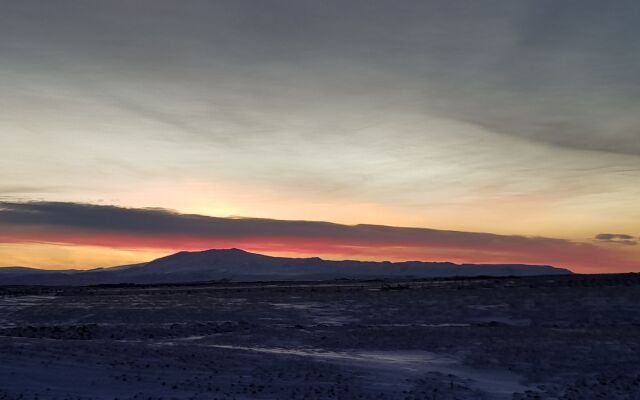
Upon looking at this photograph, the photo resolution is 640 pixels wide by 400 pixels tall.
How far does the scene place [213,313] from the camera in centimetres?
4894

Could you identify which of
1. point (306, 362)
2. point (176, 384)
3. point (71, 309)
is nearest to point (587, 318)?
point (306, 362)

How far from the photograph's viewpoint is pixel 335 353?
28469mm

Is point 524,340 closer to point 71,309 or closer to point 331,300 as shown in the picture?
point 331,300

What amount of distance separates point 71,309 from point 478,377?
130ft

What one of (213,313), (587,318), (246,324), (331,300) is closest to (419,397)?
(246,324)

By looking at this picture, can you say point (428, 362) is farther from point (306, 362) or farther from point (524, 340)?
point (524, 340)

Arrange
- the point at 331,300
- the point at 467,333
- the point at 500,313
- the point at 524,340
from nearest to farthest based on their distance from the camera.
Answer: the point at 524,340 → the point at 467,333 → the point at 500,313 → the point at 331,300

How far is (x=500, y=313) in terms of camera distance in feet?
152

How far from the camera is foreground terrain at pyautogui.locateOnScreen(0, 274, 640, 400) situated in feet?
65.6

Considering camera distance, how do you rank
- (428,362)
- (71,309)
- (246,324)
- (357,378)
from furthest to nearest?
(71,309), (246,324), (428,362), (357,378)

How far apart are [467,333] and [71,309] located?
34.0 metres

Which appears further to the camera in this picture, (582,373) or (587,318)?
(587,318)

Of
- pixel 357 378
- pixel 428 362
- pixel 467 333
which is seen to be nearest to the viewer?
pixel 357 378

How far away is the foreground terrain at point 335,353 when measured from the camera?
1998 centimetres
